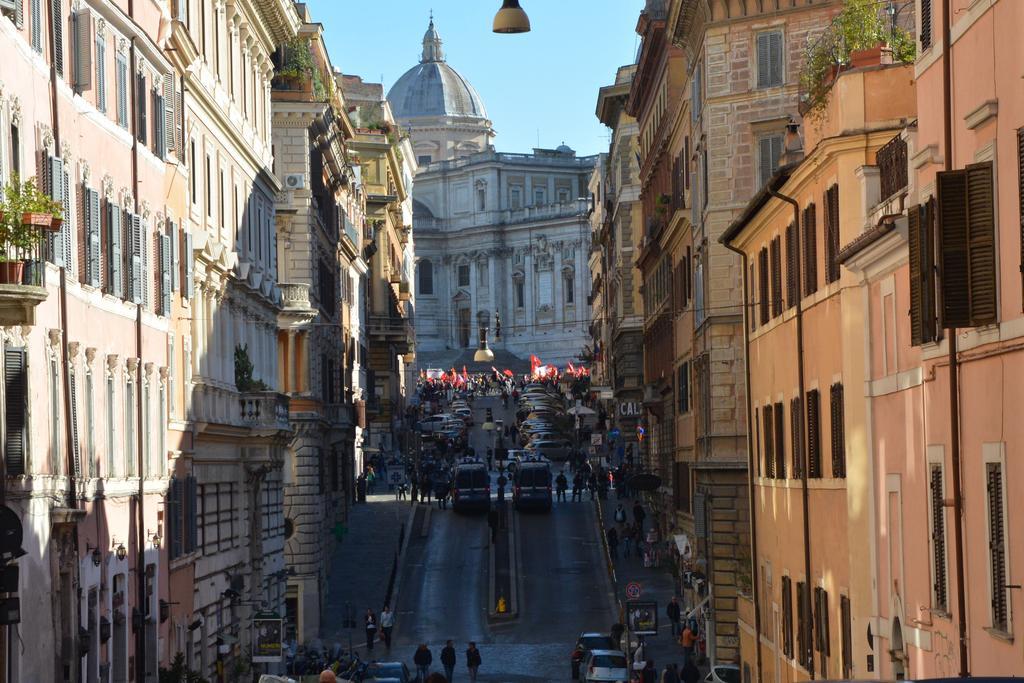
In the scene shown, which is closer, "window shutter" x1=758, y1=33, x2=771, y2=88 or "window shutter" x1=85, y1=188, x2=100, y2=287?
"window shutter" x1=85, y1=188, x2=100, y2=287

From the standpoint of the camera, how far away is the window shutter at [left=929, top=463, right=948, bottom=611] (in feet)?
74.8

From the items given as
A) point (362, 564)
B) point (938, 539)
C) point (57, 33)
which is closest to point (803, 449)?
point (938, 539)

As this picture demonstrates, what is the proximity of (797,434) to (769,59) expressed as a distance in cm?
1528

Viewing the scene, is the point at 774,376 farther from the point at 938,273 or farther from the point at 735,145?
the point at 938,273

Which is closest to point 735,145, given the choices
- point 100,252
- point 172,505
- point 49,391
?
point 172,505

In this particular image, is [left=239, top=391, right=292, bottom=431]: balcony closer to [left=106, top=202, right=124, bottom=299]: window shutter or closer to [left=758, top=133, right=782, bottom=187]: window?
[left=758, top=133, right=782, bottom=187]: window

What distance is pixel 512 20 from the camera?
25391 mm

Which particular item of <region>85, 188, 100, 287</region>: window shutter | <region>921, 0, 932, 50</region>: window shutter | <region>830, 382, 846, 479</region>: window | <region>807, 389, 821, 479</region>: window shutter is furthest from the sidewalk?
<region>921, 0, 932, 50</region>: window shutter

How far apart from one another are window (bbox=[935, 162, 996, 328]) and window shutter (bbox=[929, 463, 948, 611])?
3.08 meters

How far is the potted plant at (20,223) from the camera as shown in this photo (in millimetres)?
21453

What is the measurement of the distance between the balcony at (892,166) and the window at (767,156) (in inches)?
776

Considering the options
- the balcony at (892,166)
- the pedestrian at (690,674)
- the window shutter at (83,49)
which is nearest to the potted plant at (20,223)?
the window shutter at (83,49)

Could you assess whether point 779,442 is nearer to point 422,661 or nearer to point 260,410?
point 260,410

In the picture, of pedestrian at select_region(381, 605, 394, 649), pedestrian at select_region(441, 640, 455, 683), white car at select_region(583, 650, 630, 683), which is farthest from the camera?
pedestrian at select_region(381, 605, 394, 649)
